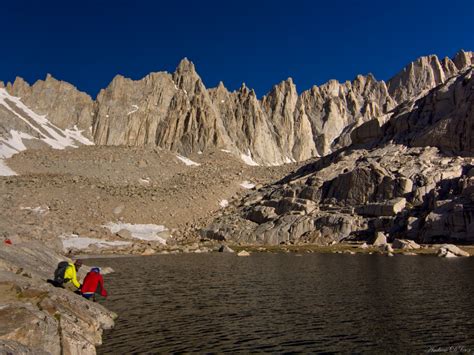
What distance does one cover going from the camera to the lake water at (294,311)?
22562mm

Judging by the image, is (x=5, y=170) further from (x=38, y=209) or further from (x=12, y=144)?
Answer: (x=38, y=209)

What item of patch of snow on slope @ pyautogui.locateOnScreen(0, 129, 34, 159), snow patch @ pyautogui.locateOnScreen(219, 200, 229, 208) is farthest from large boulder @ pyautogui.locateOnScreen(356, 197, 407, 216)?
patch of snow on slope @ pyautogui.locateOnScreen(0, 129, 34, 159)

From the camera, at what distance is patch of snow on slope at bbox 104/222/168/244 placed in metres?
115

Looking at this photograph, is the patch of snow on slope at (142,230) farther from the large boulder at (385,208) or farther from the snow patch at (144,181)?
the large boulder at (385,208)

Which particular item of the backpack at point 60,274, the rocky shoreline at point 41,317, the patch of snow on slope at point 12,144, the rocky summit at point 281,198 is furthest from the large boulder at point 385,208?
the patch of snow on slope at point 12,144

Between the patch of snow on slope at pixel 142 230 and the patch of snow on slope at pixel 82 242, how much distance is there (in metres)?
10.0

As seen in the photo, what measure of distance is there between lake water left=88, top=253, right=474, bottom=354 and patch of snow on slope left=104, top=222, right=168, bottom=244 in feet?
211

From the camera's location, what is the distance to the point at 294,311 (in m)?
30.1

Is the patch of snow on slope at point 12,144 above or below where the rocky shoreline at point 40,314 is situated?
above

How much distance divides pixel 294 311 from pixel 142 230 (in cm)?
9501

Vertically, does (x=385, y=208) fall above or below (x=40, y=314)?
above

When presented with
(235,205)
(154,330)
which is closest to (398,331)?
(154,330)

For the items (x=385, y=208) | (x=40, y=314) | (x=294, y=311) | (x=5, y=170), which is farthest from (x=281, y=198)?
(x=40, y=314)

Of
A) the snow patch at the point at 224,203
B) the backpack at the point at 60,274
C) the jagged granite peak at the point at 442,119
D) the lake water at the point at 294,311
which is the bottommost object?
the lake water at the point at 294,311
